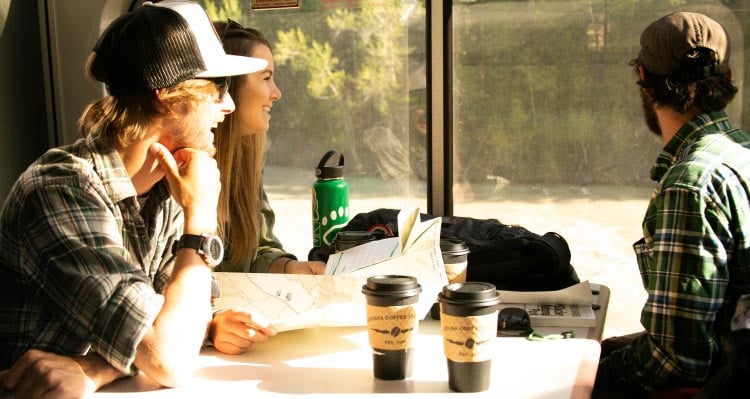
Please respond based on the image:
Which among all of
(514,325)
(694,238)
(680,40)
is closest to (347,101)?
(680,40)

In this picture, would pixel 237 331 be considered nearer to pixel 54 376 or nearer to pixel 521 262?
pixel 54 376

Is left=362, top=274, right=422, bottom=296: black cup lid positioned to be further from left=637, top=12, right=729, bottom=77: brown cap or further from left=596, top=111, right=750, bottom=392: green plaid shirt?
left=637, top=12, right=729, bottom=77: brown cap

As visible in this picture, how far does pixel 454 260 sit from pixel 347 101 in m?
1.29

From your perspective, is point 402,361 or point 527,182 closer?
point 402,361

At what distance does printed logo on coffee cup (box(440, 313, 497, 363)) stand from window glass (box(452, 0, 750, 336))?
1.45 meters

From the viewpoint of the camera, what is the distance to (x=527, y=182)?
2801 mm

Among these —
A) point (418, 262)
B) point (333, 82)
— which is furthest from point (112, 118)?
point (333, 82)

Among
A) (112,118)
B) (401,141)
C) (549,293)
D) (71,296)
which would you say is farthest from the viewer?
(401,141)

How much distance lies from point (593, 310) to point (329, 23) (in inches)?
Answer: 58.6

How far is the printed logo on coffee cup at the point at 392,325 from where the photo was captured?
1.43 m

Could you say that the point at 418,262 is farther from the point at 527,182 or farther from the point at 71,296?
the point at 527,182

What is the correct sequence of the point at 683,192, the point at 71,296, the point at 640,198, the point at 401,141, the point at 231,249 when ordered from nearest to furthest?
1. the point at 71,296
2. the point at 683,192
3. the point at 231,249
4. the point at 640,198
5. the point at 401,141

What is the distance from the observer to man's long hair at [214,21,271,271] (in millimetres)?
2295

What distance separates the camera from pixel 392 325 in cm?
144
